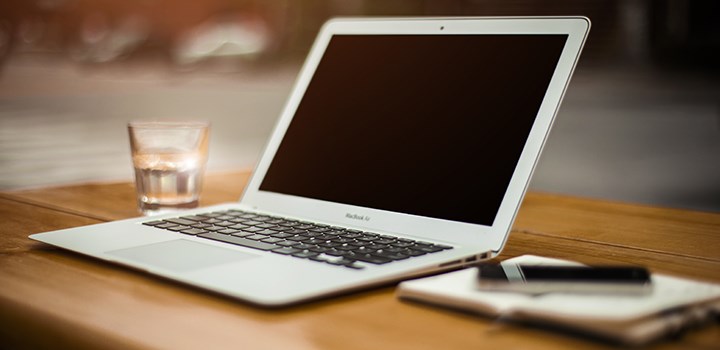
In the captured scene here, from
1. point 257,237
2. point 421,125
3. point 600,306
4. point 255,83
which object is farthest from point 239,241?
point 255,83

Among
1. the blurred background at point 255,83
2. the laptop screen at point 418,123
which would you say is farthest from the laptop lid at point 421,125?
the blurred background at point 255,83

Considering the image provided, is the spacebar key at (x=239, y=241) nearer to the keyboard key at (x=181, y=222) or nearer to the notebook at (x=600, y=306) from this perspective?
the keyboard key at (x=181, y=222)

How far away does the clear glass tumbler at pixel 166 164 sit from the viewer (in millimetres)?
1043

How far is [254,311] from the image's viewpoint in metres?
0.60

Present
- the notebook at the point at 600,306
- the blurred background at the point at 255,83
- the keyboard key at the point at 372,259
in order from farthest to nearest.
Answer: the blurred background at the point at 255,83 → the keyboard key at the point at 372,259 → the notebook at the point at 600,306

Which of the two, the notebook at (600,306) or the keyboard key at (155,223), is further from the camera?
the keyboard key at (155,223)

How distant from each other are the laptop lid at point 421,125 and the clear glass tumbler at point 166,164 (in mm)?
82

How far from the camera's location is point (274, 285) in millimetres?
628

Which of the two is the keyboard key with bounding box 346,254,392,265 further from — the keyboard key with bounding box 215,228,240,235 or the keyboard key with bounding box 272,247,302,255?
the keyboard key with bounding box 215,228,240,235

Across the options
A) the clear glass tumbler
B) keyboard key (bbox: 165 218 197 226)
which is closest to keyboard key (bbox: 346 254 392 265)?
keyboard key (bbox: 165 218 197 226)

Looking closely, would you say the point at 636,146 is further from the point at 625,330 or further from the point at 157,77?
the point at 157,77

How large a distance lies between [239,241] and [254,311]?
0.19m

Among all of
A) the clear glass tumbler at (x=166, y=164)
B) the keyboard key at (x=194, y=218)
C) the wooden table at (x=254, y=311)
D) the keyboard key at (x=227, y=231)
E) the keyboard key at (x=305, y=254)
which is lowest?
the wooden table at (x=254, y=311)

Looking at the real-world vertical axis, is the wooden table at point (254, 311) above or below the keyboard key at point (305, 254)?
below
